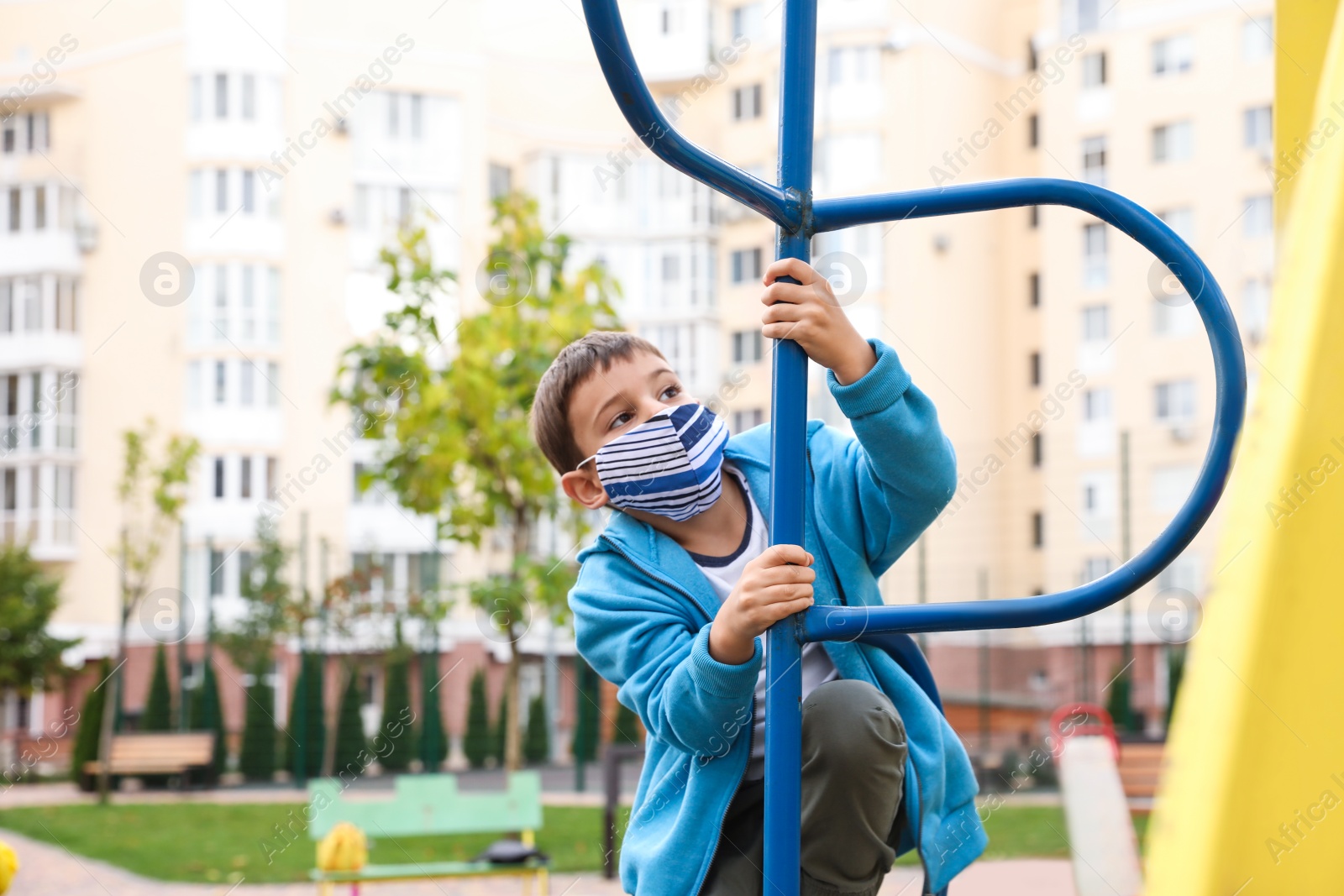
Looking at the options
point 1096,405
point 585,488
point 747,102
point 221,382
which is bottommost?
point 585,488

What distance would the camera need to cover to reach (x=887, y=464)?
159 cm

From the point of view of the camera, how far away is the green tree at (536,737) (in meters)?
15.6

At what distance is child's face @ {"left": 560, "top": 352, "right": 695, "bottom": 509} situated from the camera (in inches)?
69.8

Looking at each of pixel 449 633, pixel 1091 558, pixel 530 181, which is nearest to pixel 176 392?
pixel 449 633

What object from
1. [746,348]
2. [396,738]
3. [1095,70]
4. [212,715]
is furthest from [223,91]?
[1095,70]

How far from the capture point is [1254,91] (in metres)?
24.1

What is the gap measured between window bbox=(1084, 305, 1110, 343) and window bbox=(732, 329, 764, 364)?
264 inches

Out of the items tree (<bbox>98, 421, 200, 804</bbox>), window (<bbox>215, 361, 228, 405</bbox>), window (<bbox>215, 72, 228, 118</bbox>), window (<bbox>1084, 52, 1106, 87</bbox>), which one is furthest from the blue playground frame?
window (<bbox>1084, 52, 1106, 87</bbox>)

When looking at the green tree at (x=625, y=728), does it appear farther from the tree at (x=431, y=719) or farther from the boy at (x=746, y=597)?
the boy at (x=746, y=597)

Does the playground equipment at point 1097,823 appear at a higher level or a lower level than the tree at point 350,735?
higher

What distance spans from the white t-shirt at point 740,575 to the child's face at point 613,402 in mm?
146

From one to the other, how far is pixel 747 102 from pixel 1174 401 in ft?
35.7

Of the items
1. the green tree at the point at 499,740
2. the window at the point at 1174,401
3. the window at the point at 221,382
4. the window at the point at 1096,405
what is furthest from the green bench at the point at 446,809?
the window at the point at 1096,405

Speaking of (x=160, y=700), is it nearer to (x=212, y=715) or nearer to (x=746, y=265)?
(x=212, y=715)
